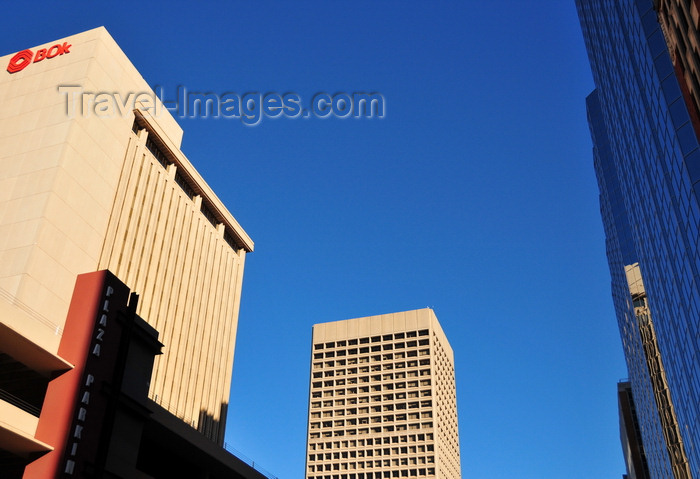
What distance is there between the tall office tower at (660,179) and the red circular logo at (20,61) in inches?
2175

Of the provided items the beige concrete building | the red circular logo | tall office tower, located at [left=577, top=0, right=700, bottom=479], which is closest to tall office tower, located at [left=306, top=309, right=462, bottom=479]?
tall office tower, located at [left=577, top=0, right=700, bottom=479]

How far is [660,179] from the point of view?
2096 inches

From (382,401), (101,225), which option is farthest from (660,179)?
→ (382,401)

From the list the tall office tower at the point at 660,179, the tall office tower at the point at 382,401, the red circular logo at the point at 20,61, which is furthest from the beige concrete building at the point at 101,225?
the tall office tower at the point at 382,401

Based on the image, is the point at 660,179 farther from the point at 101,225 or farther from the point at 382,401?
the point at 382,401

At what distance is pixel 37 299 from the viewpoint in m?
50.9

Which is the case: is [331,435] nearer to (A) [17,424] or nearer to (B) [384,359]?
(B) [384,359]

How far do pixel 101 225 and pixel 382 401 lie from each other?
4364 inches

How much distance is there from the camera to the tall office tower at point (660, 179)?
46.1 m

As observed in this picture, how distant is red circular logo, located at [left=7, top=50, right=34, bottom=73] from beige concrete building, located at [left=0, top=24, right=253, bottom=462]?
0.14m

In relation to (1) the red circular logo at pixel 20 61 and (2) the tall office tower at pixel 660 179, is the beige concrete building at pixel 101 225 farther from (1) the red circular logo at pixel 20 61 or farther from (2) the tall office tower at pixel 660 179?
(2) the tall office tower at pixel 660 179

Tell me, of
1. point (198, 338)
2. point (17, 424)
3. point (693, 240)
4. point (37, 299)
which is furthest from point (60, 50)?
point (693, 240)

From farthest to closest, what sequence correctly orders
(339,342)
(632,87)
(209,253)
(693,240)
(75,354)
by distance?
(339,342) → (209,253) → (632,87) → (693,240) → (75,354)

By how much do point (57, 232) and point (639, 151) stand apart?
5105 centimetres
